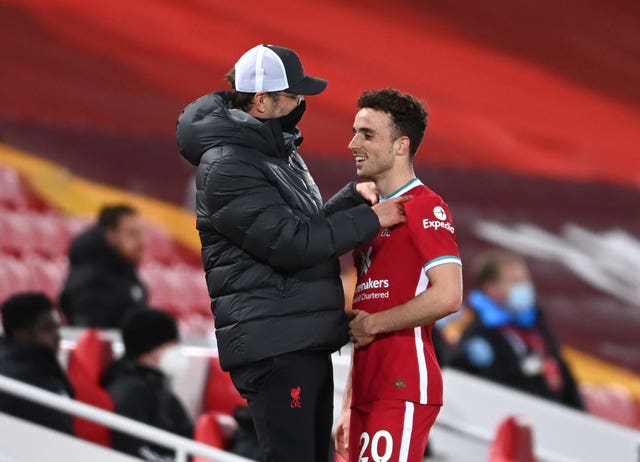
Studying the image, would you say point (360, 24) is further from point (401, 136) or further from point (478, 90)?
point (401, 136)

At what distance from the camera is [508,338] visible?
20.7 ft

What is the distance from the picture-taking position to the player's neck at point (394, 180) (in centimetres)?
320

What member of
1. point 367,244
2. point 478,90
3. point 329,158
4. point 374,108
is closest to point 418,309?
point 367,244

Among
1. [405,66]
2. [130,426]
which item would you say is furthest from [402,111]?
[405,66]

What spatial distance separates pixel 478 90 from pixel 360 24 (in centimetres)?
119

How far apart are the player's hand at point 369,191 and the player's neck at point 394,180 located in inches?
2.1

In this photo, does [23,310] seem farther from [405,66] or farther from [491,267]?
[405,66]

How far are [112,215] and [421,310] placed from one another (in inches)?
149

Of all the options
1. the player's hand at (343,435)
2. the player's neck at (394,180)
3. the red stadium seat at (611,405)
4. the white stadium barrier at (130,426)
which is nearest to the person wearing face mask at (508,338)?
the red stadium seat at (611,405)

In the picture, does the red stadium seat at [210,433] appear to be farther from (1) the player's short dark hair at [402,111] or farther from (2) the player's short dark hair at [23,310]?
(1) the player's short dark hair at [402,111]

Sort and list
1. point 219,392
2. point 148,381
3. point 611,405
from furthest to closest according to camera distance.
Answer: point 611,405, point 219,392, point 148,381

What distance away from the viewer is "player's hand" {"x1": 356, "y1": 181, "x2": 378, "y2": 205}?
3275 millimetres

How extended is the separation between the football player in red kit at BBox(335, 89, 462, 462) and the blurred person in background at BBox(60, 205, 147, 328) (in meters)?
3.37

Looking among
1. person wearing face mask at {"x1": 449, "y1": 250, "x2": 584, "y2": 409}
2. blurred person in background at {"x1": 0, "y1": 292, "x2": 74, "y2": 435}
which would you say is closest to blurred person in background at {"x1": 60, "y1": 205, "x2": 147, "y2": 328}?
person wearing face mask at {"x1": 449, "y1": 250, "x2": 584, "y2": 409}
